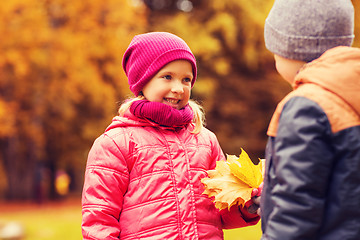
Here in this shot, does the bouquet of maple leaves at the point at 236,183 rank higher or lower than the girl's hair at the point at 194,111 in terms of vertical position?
lower

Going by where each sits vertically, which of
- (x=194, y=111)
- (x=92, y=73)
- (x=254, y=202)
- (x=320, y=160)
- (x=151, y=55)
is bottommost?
(x=92, y=73)

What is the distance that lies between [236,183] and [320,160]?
841mm

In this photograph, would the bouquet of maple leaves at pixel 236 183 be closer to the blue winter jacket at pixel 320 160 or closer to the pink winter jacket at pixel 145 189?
the pink winter jacket at pixel 145 189

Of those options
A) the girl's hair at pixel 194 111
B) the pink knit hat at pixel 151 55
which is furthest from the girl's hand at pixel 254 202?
the pink knit hat at pixel 151 55

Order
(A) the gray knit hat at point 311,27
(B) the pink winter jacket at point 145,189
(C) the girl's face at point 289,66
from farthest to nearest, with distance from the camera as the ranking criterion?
(B) the pink winter jacket at point 145,189, (C) the girl's face at point 289,66, (A) the gray knit hat at point 311,27

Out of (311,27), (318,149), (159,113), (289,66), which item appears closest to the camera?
(318,149)

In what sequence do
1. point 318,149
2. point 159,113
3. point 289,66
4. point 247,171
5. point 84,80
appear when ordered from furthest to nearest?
point 84,80 → point 159,113 → point 247,171 → point 289,66 → point 318,149

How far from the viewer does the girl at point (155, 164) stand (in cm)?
229

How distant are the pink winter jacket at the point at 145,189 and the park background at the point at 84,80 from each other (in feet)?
18.1

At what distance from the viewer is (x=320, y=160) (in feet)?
5.06

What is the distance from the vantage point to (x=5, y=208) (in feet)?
47.2

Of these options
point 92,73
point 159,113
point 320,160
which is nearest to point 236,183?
point 159,113

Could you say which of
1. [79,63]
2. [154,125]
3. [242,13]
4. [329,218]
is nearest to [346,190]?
[329,218]

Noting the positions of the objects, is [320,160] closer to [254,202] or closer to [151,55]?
[254,202]
